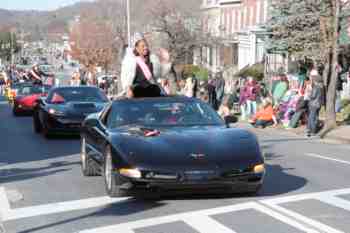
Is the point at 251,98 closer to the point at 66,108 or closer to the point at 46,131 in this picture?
the point at 66,108

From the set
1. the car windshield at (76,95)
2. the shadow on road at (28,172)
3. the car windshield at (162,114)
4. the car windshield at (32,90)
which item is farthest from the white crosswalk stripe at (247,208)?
the car windshield at (32,90)

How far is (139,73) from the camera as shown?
12.1 meters

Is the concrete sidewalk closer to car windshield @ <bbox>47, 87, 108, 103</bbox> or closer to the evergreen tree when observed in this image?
car windshield @ <bbox>47, 87, 108, 103</bbox>

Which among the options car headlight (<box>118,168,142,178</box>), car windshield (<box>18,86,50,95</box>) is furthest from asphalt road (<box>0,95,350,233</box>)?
car windshield (<box>18,86,50,95</box>)

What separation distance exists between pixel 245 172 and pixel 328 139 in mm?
12043

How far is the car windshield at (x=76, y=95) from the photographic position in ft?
65.3

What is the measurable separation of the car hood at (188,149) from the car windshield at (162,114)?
1.58 ft

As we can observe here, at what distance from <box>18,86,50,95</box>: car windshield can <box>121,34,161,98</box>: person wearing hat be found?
61.8 ft

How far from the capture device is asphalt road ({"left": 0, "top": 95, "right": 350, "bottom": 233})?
26.2 feet

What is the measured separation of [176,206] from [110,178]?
3.18 feet

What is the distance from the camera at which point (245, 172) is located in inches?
361

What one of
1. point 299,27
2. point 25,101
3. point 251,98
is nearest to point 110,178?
point 251,98

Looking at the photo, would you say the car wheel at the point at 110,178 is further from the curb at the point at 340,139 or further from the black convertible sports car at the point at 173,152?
the curb at the point at 340,139

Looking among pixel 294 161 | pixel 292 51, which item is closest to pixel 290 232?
pixel 294 161
